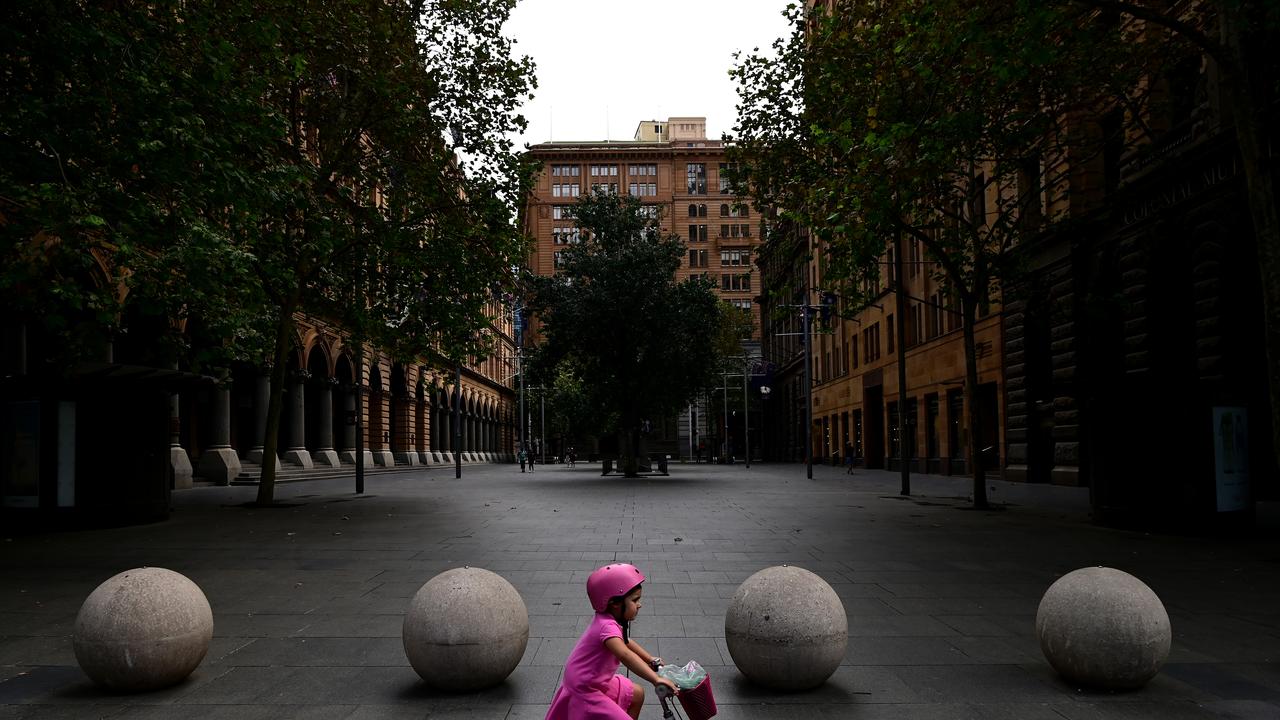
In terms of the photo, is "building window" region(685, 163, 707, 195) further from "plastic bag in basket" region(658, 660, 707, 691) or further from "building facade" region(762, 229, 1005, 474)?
"plastic bag in basket" region(658, 660, 707, 691)

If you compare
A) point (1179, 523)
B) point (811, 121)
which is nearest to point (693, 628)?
point (1179, 523)

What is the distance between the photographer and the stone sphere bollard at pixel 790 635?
18.6 feet

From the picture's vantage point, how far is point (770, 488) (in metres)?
29.7

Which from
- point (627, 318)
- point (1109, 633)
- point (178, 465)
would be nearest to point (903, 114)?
point (1109, 633)

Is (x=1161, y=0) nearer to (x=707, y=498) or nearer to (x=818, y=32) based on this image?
(x=818, y=32)

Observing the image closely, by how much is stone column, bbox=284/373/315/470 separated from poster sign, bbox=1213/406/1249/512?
Answer: 109 feet

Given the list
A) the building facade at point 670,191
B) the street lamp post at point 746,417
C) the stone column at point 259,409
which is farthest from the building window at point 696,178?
the stone column at point 259,409

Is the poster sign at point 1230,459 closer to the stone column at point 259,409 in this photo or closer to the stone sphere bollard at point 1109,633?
the stone sphere bollard at point 1109,633

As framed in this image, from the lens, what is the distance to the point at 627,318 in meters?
35.8

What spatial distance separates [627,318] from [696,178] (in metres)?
84.0

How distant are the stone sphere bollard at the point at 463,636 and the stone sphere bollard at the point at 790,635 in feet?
4.89

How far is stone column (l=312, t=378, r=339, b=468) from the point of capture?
42.0 metres

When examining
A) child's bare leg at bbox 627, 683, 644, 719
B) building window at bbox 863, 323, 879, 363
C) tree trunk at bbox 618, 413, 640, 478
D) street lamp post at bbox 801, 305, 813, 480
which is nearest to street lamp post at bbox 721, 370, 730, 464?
building window at bbox 863, 323, 879, 363

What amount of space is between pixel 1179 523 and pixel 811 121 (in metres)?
10.0
